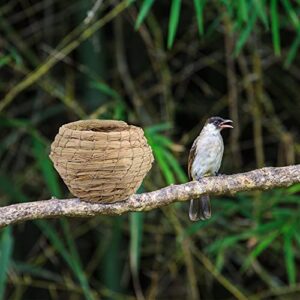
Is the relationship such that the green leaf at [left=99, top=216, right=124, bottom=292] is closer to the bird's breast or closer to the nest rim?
the bird's breast

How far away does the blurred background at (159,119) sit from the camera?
12.6ft

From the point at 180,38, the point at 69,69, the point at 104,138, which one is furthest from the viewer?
the point at 180,38

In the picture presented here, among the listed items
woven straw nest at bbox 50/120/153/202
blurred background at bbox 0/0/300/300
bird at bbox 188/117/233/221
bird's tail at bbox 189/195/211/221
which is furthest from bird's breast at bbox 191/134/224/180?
woven straw nest at bbox 50/120/153/202

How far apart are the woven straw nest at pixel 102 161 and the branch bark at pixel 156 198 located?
0.03 m

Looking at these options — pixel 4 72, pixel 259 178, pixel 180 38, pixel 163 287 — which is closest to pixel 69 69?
pixel 4 72

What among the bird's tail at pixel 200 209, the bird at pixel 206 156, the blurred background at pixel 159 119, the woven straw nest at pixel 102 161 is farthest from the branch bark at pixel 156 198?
the blurred background at pixel 159 119

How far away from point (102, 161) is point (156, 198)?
0.62 feet

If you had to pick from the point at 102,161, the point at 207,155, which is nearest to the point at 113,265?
the point at 207,155

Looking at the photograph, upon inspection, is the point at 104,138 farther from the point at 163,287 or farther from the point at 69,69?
the point at 163,287

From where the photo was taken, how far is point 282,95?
15.4 ft

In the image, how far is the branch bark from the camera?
2.04 meters

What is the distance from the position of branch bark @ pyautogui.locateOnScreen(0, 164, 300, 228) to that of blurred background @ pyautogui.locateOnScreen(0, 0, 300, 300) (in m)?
1.29

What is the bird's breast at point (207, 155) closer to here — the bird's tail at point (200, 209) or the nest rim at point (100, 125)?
the bird's tail at point (200, 209)

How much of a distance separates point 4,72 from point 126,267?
125 cm
